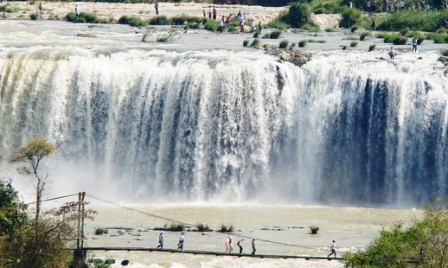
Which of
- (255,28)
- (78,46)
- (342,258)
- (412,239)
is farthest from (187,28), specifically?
(412,239)

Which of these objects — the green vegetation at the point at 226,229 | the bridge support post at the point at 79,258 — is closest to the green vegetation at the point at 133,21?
the green vegetation at the point at 226,229

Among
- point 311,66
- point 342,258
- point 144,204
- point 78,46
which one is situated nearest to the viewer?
point 342,258

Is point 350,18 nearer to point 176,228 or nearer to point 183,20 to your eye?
point 183,20

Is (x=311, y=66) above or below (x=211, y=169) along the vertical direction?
above

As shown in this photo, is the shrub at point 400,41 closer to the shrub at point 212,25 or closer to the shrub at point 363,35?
the shrub at point 363,35

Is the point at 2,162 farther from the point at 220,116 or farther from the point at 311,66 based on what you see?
the point at 311,66

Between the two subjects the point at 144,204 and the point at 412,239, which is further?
the point at 144,204
